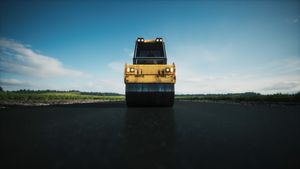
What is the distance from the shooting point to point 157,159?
5.50 ft

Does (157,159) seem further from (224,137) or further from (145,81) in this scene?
(145,81)

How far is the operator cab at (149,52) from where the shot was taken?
27.5 feet

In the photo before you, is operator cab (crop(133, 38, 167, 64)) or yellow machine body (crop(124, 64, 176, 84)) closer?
yellow machine body (crop(124, 64, 176, 84))

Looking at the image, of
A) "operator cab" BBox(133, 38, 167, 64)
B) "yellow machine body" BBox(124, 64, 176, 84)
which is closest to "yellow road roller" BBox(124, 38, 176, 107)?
"yellow machine body" BBox(124, 64, 176, 84)

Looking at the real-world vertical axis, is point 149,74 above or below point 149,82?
above

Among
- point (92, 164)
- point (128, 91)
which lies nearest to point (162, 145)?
point (92, 164)

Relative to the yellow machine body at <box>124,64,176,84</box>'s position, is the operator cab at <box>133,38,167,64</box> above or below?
above

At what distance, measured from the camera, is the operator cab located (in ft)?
27.5

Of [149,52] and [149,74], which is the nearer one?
[149,74]

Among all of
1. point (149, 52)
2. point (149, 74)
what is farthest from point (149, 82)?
point (149, 52)

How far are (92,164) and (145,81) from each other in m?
5.75

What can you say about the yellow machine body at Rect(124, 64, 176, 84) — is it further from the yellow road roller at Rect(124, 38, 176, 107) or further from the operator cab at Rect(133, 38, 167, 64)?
the operator cab at Rect(133, 38, 167, 64)

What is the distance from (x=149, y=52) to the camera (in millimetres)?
9008

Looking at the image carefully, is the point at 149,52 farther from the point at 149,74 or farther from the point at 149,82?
the point at 149,82
